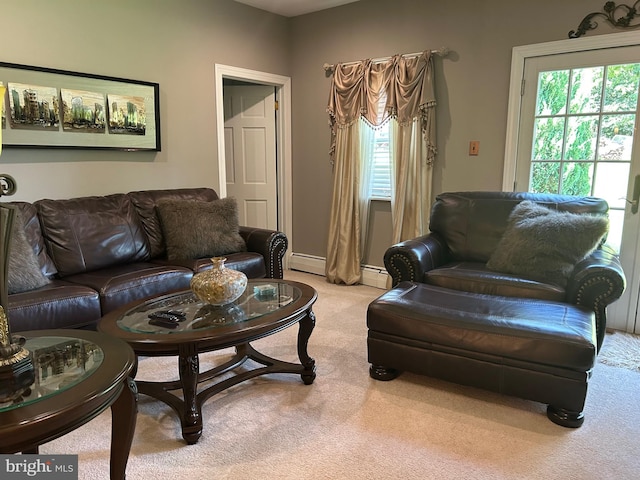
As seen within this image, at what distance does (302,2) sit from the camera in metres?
4.39

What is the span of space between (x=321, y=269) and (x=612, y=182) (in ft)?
9.26

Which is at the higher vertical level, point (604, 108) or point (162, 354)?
point (604, 108)

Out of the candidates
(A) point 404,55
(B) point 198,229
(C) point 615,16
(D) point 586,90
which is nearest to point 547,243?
(D) point 586,90

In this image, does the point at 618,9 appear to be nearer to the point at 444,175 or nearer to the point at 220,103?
the point at 444,175

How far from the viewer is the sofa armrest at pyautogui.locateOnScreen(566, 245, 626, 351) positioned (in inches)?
94.5

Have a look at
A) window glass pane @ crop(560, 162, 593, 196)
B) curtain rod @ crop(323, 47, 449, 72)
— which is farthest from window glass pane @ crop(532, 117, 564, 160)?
curtain rod @ crop(323, 47, 449, 72)

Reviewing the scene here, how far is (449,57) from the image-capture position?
3.86 metres

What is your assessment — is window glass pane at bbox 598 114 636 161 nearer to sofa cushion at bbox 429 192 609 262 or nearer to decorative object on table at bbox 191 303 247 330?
sofa cushion at bbox 429 192 609 262

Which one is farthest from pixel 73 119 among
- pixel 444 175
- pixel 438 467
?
pixel 438 467

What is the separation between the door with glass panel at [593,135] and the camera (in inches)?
126

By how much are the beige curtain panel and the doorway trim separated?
0.60 m

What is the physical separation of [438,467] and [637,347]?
2055 mm

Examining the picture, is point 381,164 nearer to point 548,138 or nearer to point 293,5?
point 548,138

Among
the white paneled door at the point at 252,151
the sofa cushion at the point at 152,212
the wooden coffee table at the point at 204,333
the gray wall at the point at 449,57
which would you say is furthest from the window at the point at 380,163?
the wooden coffee table at the point at 204,333
